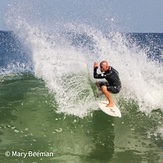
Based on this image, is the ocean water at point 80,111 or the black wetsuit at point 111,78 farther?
the black wetsuit at point 111,78

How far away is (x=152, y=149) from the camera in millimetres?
8258

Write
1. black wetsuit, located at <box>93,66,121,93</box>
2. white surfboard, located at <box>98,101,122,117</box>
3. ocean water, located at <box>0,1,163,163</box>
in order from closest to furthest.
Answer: ocean water, located at <box>0,1,163,163</box>
white surfboard, located at <box>98,101,122,117</box>
black wetsuit, located at <box>93,66,121,93</box>

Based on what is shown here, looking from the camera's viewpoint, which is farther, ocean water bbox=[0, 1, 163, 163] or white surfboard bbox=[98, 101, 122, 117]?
white surfboard bbox=[98, 101, 122, 117]

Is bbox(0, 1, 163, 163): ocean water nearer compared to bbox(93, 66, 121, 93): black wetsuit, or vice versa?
bbox(0, 1, 163, 163): ocean water

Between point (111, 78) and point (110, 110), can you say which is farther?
point (111, 78)

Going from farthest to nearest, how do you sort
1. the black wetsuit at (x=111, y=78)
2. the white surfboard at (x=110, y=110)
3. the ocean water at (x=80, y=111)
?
the black wetsuit at (x=111, y=78) < the white surfboard at (x=110, y=110) < the ocean water at (x=80, y=111)

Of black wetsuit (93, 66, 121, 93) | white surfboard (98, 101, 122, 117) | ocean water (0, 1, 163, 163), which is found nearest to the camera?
ocean water (0, 1, 163, 163)

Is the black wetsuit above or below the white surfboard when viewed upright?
above

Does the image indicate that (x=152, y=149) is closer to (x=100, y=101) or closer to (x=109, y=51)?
(x=100, y=101)

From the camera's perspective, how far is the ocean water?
807 cm

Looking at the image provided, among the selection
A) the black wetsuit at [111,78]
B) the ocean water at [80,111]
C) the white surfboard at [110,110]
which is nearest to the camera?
the ocean water at [80,111]

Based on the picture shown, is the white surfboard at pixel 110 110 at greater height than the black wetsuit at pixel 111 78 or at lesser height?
lesser

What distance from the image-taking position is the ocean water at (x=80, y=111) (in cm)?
807

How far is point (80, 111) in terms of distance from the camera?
10.5 meters
